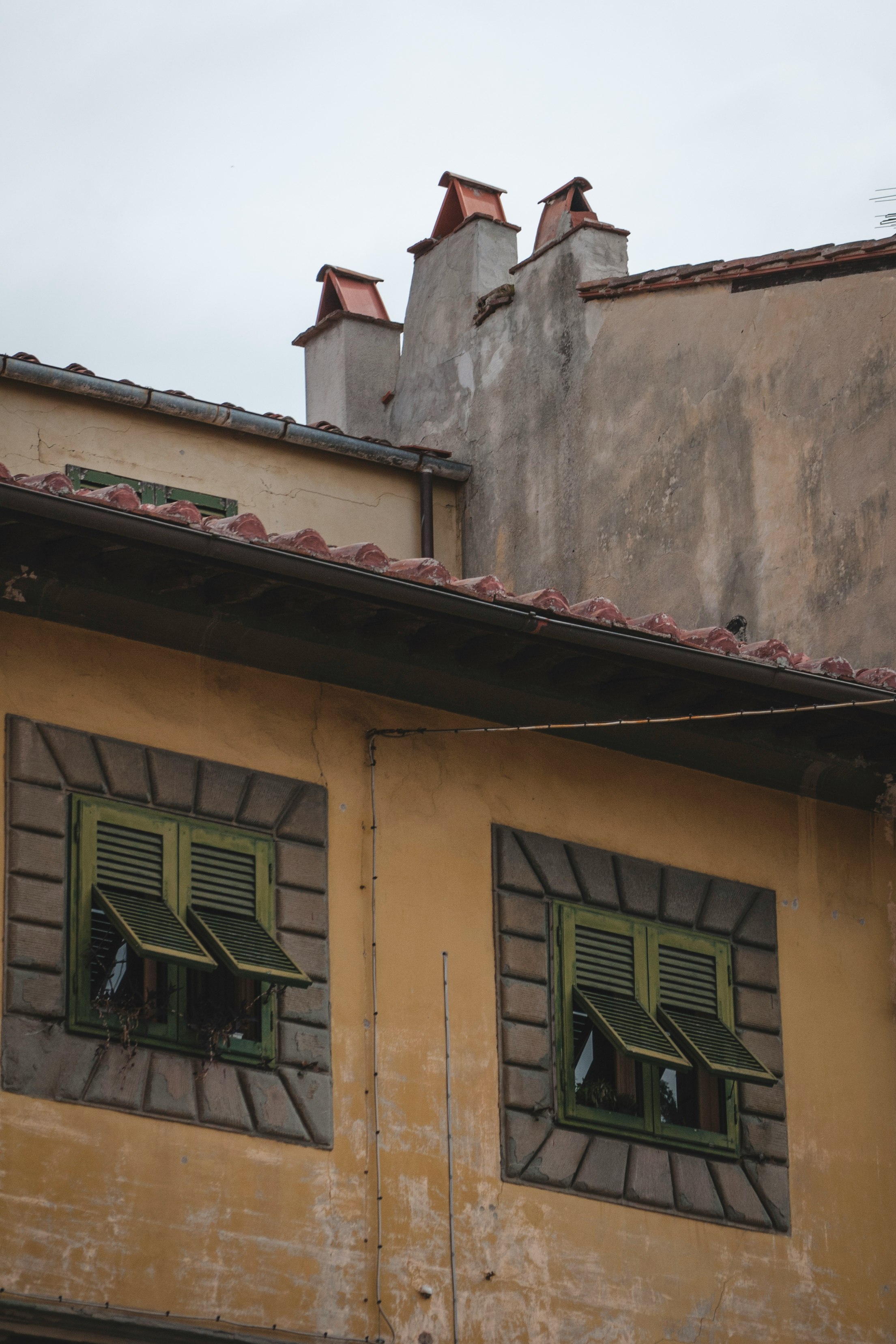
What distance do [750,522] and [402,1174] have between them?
18.3ft

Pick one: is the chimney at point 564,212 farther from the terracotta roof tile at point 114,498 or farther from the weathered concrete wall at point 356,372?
the terracotta roof tile at point 114,498

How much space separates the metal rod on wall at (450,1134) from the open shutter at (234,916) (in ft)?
2.52

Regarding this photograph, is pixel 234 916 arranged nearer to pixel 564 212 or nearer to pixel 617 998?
pixel 617 998

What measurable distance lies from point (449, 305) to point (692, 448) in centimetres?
363

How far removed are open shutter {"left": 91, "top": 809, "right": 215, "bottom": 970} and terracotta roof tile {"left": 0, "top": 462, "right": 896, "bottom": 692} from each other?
1344 mm

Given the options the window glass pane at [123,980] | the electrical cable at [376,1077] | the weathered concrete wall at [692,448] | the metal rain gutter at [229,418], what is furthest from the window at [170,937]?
the metal rain gutter at [229,418]

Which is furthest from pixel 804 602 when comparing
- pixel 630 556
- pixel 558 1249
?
pixel 558 1249

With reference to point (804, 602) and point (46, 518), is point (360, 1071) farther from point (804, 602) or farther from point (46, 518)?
point (804, 602)

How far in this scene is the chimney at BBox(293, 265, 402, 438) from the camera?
18641 millimetres

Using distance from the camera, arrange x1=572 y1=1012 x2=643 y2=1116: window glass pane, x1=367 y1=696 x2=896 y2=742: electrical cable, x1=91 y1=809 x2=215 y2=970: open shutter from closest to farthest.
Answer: x1=91 y1=809 x2=215 y2=970: open shutter
x1=572 y1=1012 x2=643 y2=1116: window glass pane
x1=367 y1=696 x2=896 y2=742: electrical cable

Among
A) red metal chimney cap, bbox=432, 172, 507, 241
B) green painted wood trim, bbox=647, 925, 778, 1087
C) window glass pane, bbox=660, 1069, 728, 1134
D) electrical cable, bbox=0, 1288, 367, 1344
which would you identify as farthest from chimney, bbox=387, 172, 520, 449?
electrical cable, bbox=0, 1288, 367, 1344

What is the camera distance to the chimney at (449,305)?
17.8 m

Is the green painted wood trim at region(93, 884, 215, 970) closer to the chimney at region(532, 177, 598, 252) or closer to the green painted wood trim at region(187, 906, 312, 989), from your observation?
the green painted wood trim at region(187, 906, 312, 989)

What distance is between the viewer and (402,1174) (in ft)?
34.0
